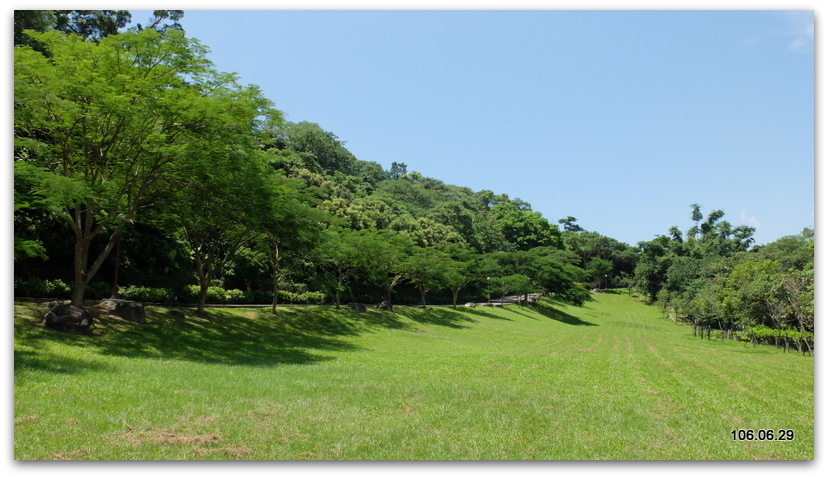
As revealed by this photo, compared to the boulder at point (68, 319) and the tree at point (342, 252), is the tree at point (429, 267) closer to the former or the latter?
the tree at point (342, 252)

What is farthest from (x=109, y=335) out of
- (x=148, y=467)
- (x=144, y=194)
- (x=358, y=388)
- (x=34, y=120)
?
(x=148, y=467)

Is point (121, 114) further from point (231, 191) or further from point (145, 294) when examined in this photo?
point (145, 294)

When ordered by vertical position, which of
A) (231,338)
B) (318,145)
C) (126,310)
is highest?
(318,145)

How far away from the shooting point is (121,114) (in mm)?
12984

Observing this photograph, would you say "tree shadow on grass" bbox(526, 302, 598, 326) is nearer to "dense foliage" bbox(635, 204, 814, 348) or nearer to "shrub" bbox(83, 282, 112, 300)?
"dense foliage" bbox(635, 204, 814, 348)

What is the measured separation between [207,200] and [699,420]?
15520 millimetres

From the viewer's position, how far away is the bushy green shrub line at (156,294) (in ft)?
65.2

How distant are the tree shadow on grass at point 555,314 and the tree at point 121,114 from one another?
5101 centimetres

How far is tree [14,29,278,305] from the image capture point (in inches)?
499

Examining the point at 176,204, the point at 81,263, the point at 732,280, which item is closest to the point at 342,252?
the point at 176,204

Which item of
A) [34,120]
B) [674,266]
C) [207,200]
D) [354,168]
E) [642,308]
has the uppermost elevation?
[354,168]

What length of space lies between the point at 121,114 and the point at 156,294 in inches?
562

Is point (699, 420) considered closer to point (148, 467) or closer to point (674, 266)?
point (148, 467)

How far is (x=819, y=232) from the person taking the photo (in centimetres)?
794
